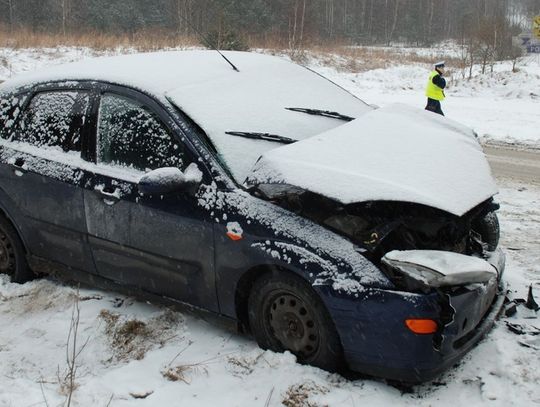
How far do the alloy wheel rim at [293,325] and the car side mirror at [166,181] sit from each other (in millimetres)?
816

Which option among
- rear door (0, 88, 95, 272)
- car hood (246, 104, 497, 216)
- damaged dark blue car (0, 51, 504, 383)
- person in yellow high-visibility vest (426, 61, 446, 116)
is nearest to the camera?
damaged dark blue car (0, 51, 504, 383)

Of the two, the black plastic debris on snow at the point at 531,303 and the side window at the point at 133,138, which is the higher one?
the side window at the point at 133,138

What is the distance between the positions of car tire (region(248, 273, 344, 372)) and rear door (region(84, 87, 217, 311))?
339 millimetres

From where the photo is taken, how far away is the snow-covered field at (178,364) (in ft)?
9.66

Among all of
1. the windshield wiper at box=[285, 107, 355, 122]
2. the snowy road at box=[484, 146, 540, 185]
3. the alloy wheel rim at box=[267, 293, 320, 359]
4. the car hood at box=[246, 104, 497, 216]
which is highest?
the windshield wiper at box=[285, 107, 355, 122]

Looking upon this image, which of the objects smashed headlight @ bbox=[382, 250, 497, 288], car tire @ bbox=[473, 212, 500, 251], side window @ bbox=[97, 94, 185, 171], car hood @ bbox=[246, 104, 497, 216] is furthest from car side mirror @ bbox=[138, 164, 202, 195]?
car tire @ bbox=[473, 212, 500, 251]

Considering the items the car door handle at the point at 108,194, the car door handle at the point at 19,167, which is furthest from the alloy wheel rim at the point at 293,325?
the car door handle at the point at 19,167

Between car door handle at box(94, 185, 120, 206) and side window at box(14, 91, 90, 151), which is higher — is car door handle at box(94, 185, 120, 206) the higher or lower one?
the lower one

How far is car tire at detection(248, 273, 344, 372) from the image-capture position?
9.91 feet

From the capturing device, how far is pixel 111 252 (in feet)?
12.3

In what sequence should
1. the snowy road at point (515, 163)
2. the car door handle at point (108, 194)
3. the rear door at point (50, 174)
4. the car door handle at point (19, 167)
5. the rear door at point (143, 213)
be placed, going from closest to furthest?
the rear door at point (143, 213), the car door handle at point (108, 194), the rear door at point (50, 174), the car door handle at point (19, 167), the snowy road at point (515, 163)

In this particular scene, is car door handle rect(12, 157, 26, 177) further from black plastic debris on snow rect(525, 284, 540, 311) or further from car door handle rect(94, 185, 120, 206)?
black plastic debris on snow rect(525, 284, 540, 311)

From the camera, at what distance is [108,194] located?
363 cm

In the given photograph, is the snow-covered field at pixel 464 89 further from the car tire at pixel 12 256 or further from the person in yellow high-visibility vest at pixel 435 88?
the car tire at pixel 12 256
